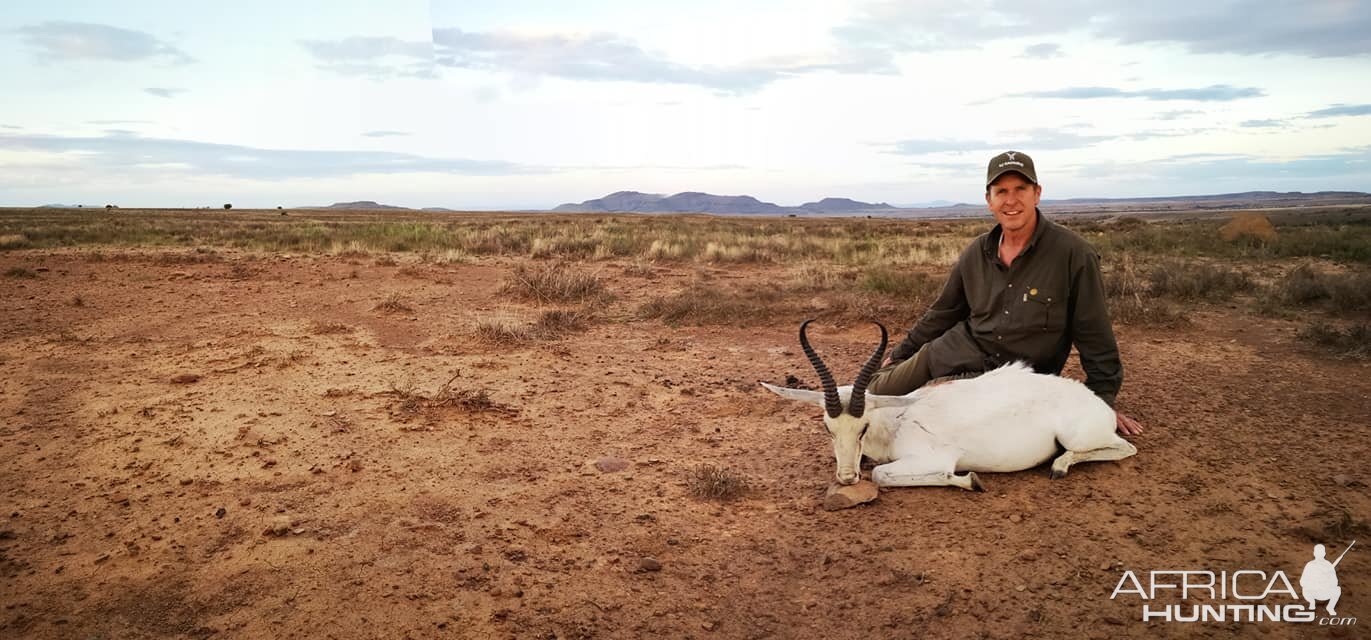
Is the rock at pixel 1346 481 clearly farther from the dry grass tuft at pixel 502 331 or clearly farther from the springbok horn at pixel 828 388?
the dry grass tuft at pixel 502 331

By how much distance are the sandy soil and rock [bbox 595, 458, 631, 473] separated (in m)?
0.06

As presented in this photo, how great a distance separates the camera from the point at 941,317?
5.31 metres

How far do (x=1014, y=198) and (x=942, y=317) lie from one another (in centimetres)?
109

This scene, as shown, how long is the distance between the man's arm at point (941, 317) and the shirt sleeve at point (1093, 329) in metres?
0.76

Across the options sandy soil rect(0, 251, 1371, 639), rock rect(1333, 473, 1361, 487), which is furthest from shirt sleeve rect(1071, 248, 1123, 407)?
rock rect(1333, 473, 1361, 487)

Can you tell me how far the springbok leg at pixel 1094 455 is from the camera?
4473mm

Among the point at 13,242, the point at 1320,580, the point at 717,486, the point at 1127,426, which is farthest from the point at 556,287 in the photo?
the point at 13,242

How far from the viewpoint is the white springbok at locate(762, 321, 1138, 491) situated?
173 inches

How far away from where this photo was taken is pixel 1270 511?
13.2 feet

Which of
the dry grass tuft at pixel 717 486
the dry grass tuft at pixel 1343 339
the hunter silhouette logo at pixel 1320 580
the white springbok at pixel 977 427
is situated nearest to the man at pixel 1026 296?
the white springbok at pixel 977 427

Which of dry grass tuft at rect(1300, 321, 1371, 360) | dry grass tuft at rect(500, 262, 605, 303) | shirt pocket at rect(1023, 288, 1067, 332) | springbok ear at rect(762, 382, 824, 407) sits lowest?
dry grass tuft at rect(1300, 321, 1371, 360)

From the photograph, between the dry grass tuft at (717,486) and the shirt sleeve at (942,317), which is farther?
the shirt sleeve at (942,317)

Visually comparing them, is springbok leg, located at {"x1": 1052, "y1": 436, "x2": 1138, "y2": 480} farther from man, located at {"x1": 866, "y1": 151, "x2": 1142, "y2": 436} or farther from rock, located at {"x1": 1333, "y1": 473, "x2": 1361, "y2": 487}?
rock, located at {"x1": 1333, "y1": 473, "x2": 1361, "y2": 487}

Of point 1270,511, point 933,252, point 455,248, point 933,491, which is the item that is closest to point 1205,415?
point 1270,511
